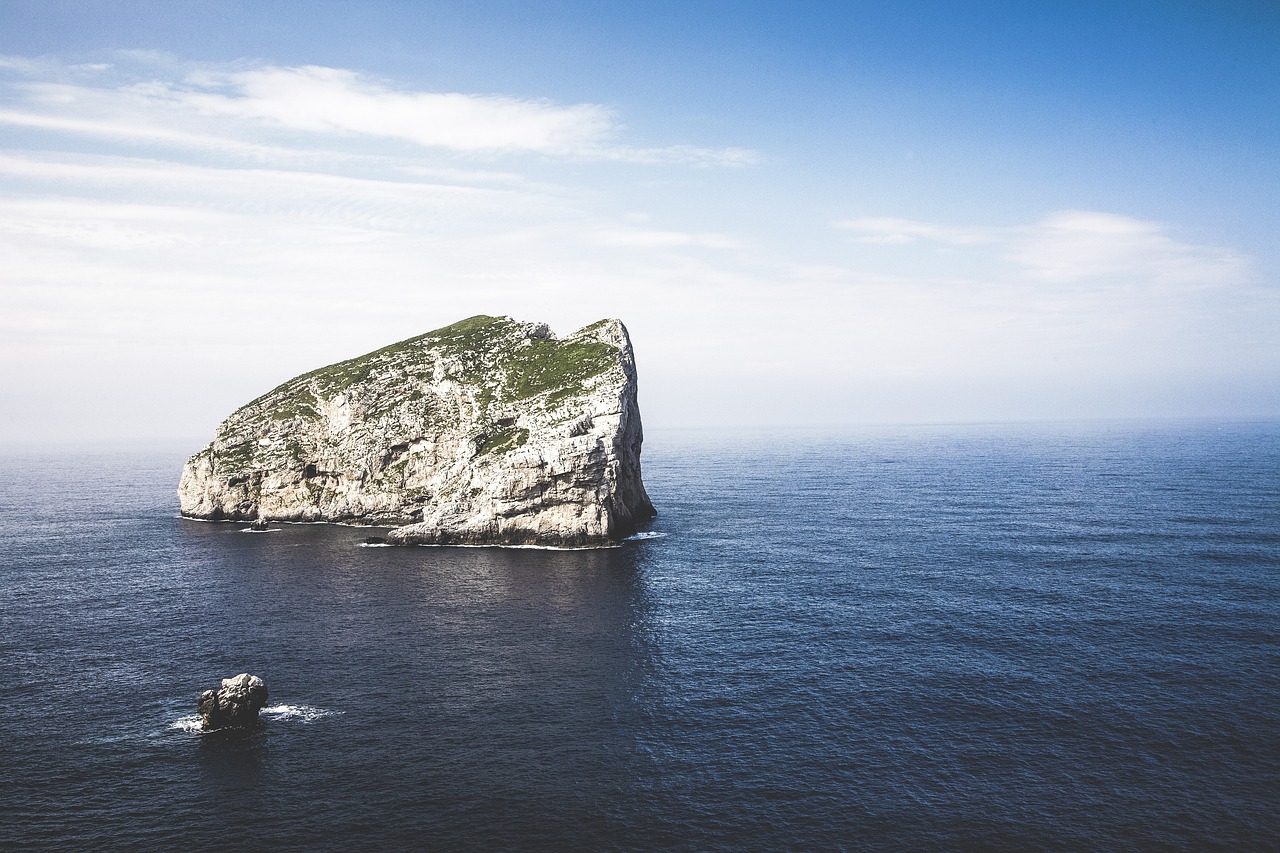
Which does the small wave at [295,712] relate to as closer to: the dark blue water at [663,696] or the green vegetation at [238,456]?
the dark blue water at [663,696]

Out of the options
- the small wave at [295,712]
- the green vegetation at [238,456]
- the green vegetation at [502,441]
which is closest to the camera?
the small wave at [295,712]

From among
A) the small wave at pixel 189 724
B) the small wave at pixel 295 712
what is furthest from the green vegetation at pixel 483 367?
the small wave at pixel 189 724

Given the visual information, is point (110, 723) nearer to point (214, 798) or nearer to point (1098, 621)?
point (214, 798)

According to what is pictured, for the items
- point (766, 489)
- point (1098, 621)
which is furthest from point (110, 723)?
point (766, 489)

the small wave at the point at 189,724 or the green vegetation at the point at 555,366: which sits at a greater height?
the green vegetation at the point at 555,366

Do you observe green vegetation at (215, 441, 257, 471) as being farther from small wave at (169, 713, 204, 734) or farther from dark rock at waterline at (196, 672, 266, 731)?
dark rock at waterline at (196, 672, 266, 731)

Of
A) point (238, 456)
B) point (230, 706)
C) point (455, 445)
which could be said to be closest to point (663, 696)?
point (230, 706)

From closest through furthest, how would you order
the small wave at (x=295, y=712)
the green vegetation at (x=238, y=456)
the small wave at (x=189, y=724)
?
the small wave at (x=189, y=724), the small wave at (x=295, y=712), the green vegetation at (x=238, y=456)
